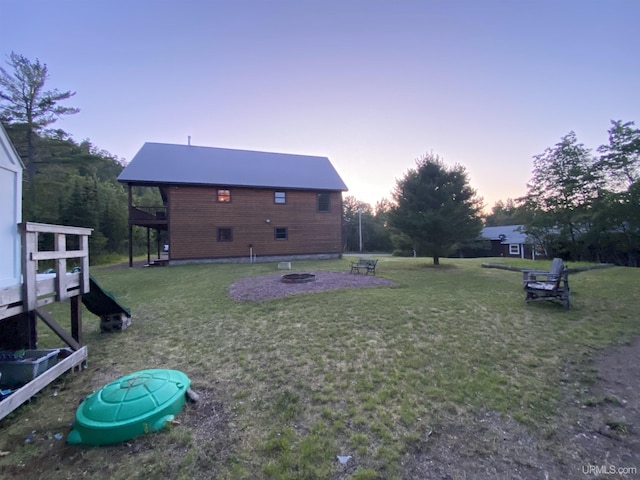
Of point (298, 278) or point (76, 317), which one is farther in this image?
point (298, 278)

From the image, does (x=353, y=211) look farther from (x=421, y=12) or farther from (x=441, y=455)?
(x=441, y=455)

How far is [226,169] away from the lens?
19.2 meters

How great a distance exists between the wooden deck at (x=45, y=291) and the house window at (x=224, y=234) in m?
13.9

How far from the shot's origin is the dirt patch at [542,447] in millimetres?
1970

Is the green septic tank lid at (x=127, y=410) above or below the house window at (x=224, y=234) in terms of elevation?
below

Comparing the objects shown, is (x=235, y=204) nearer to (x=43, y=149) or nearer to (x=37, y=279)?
(x=43, y=149)

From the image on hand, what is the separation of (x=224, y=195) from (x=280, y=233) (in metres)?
4.40

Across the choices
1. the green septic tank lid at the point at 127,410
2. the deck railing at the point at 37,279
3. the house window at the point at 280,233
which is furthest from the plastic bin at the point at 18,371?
the house window at the point at 280,233

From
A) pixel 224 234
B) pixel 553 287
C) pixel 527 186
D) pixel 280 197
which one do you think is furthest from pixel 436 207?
pixel 527 186

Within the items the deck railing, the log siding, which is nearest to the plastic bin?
the deck railing

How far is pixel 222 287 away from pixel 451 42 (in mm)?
11586

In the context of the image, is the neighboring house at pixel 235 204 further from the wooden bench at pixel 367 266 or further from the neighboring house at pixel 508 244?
the neighboring house at pixel 508 244

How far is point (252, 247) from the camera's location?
18359mm

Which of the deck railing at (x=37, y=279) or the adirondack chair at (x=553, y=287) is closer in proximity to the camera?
the deck railing at (x=37, y=279)
